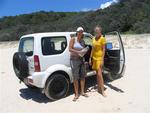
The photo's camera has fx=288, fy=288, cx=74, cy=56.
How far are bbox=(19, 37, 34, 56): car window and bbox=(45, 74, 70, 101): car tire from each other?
40.3 inches

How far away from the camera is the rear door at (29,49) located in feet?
25.1

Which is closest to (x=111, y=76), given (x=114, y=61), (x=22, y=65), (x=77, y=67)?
(x=114, y=61)

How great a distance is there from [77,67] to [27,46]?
178cm

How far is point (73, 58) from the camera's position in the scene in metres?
7.60

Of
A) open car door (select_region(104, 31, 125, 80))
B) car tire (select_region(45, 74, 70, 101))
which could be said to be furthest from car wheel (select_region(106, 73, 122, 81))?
car tire (select_region(45, 74, 70, 101))

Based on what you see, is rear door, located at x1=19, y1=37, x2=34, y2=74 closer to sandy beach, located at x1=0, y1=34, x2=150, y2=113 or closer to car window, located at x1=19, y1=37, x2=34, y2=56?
car window, located at x1=19, y1=37, x2=34, y2=56

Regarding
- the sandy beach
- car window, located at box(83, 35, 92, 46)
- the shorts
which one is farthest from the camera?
car window, located at box(83, 35, 92, 46)

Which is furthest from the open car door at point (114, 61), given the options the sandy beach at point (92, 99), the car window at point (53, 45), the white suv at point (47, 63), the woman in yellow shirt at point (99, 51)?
the car window at point (53, 45)

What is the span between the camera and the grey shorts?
762 centimetres

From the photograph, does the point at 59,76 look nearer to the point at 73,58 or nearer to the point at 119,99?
the point at 73,58

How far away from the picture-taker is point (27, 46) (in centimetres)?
848

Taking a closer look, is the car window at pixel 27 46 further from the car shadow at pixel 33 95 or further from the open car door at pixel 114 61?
the open car door at pixel 114 61

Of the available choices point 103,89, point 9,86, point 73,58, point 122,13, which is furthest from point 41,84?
point 122,13

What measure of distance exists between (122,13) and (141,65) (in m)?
29.9
